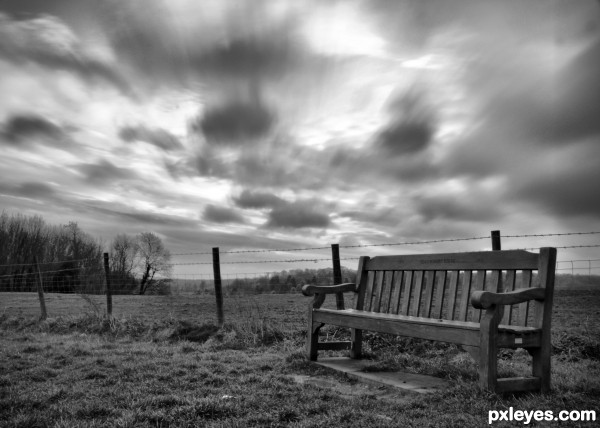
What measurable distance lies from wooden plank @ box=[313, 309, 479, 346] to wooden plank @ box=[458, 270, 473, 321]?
319 millimetres

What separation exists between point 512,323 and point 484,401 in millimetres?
1139

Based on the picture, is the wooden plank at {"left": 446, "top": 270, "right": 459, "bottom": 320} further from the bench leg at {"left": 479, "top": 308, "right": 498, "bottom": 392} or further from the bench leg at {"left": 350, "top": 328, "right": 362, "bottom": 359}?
the bench leg at {"left": 350, "top": 328, "right": 362, "bottom": 359}

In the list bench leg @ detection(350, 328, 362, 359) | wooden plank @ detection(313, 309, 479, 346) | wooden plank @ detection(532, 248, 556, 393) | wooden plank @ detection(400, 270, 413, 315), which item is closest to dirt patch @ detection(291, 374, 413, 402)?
wooden plank @ detection(313, 309, 479, 346)

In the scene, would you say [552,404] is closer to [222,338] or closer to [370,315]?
[370,315]

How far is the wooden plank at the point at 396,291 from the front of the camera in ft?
17.9

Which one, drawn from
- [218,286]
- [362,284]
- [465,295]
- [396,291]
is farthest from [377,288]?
[218,286]

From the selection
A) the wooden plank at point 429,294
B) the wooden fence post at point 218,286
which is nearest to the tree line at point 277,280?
the wooden fence post at point 218,286

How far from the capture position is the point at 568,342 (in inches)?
228

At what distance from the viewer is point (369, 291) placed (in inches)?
234

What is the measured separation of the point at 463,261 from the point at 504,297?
939 mm

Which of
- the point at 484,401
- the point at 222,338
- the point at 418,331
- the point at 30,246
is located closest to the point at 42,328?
the point at 222,338

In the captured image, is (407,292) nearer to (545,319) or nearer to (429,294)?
(429,294)

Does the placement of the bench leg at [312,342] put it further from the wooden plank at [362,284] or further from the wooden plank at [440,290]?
the wooden plank at [440,290]

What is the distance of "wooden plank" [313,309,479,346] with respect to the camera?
3.92 meters
